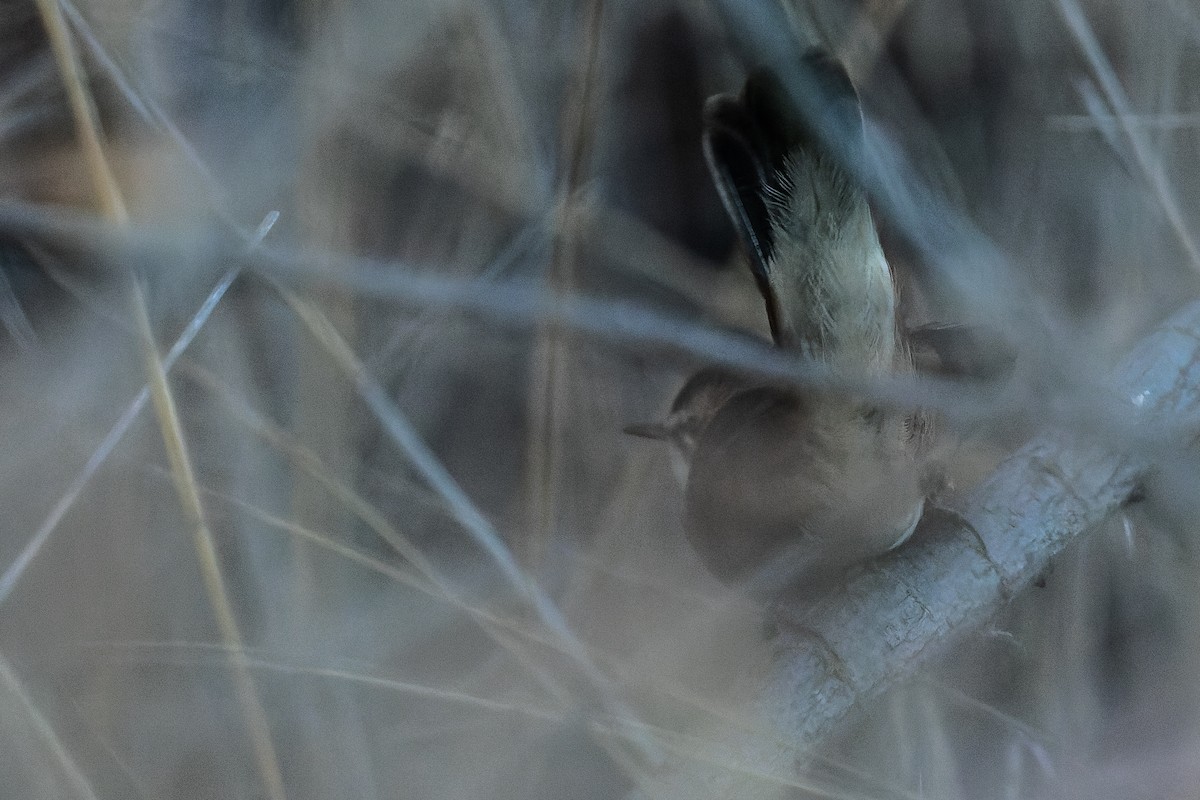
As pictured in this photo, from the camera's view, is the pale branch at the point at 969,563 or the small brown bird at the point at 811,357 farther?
the pale branch at the point at 969,563

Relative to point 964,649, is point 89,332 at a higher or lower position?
higher

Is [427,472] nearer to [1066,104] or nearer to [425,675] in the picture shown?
[425,675]

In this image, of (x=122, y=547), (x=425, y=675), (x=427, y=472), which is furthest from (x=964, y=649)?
(x=122, y=547)

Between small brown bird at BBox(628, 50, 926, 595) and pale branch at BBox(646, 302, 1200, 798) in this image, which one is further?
pale branch at BBox(646, 302, 1200, 798)

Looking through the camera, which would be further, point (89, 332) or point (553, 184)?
point (553, 184)

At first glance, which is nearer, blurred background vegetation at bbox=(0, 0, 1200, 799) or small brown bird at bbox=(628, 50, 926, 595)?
small brown bird at bbox=(628, 50, 926, 595)
